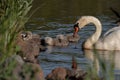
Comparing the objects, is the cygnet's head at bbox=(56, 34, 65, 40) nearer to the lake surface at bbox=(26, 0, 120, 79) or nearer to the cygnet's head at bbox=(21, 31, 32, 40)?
the lake surface at bbox=(26, 0, 120, 79)

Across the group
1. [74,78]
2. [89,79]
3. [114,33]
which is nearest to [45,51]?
[114,33]

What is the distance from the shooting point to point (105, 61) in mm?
6797

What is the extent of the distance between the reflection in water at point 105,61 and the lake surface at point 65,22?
0.44 feet

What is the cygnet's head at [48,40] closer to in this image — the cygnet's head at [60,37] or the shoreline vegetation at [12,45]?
the cygnet's head at [60,37]

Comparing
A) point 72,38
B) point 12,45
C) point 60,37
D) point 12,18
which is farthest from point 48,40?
point 12,45

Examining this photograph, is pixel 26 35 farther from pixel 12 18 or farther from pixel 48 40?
pixel 12 18

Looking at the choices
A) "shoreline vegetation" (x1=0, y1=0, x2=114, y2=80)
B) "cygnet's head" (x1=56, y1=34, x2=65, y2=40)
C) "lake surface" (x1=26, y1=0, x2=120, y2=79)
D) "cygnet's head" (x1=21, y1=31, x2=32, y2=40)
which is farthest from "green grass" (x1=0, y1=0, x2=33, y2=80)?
"cygnet's head" (x1=56, y1=34, x2=65, y2=40)

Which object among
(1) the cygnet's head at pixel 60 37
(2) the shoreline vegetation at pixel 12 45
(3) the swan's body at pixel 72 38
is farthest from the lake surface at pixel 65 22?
(2) the shoreline vegetation at pixel 12 45

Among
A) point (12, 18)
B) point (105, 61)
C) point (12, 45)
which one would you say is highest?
point (12, 18)

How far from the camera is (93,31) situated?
51.5ft

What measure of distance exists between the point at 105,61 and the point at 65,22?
33.2ft

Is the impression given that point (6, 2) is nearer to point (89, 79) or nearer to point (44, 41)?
point (44, 41)

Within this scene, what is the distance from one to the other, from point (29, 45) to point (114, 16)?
570cm

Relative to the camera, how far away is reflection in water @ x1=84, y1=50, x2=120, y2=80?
257 inches
